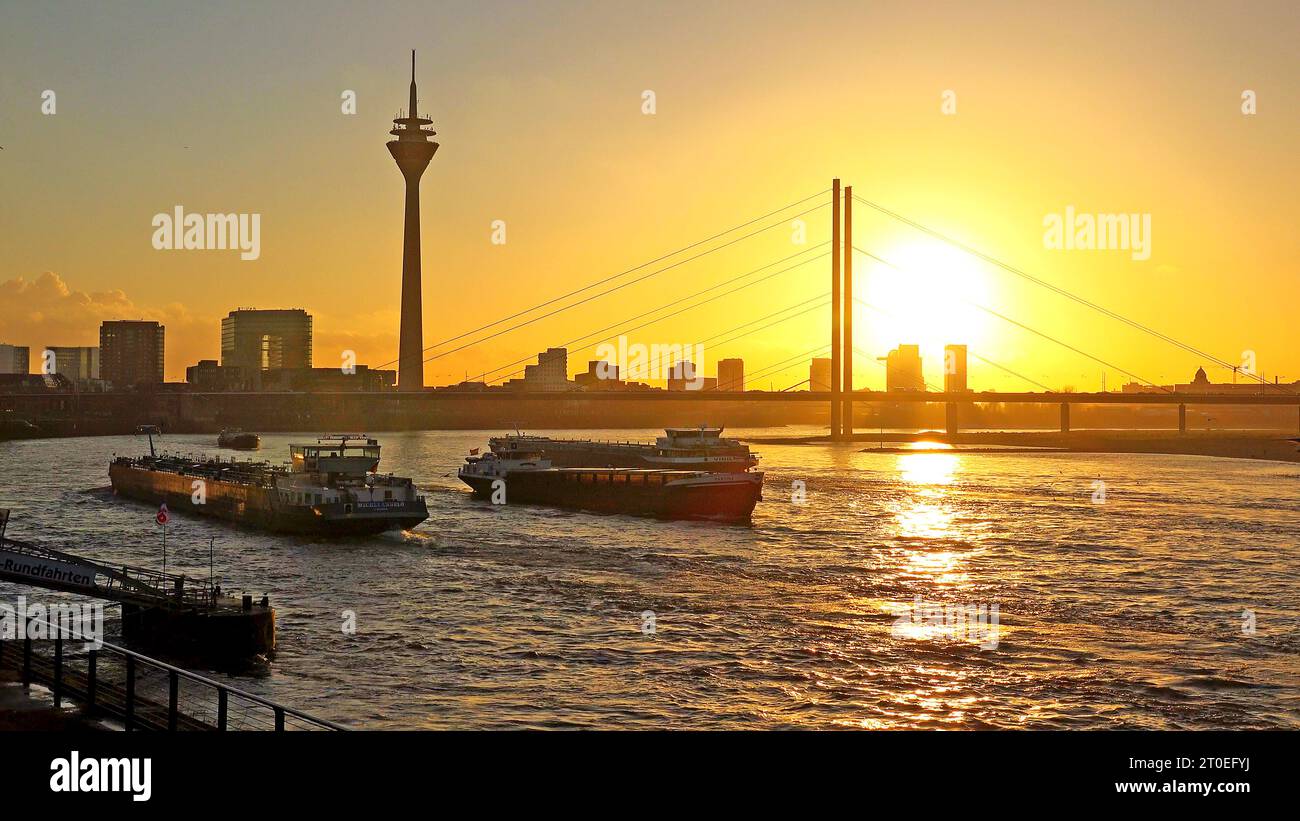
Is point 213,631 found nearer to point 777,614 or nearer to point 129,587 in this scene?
point 129,587

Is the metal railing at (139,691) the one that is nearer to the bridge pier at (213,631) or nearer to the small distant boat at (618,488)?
the bridge pier at (213,631)

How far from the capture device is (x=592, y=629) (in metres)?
34.0

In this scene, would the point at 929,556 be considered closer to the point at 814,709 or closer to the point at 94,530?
the point at 814,709

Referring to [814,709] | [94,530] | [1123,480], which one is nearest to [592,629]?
[814,709]

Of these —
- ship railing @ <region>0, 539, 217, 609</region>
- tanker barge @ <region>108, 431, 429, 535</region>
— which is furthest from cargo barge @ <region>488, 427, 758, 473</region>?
ship railing @ <region>0, 539, 217, 609</region>

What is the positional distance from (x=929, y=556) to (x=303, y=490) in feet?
105

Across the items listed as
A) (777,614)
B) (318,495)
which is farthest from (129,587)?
(318,495)

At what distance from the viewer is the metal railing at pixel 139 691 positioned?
15617mm

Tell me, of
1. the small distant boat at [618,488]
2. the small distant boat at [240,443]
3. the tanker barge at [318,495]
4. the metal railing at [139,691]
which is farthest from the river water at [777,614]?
the small distant boat at [240,443]

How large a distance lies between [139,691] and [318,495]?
34.2m

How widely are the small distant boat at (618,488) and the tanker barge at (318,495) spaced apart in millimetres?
16593

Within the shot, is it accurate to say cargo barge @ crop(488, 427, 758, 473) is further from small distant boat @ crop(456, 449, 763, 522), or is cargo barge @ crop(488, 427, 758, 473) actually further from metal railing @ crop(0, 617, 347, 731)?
metal railing @ crop(0, 617, 347, 731)
